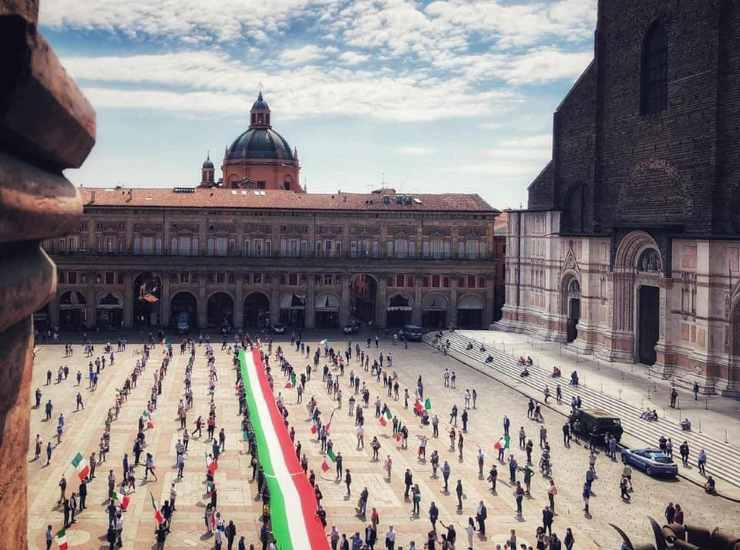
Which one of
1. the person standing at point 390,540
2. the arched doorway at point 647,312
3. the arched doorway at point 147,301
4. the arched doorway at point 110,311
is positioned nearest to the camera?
the person standing at point 390,540

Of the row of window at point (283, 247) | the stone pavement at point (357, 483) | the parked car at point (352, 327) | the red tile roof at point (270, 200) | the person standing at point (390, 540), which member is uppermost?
the red tile roof at point (270, 200)

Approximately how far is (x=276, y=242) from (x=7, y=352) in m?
84.0

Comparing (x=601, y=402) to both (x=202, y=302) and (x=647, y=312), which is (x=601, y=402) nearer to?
(x=647, y=312)

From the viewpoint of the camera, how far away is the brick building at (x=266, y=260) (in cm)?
8538

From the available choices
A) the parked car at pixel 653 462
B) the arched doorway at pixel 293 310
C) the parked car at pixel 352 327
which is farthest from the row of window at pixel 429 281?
the parked car at pixel 653 462

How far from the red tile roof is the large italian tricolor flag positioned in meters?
48.4

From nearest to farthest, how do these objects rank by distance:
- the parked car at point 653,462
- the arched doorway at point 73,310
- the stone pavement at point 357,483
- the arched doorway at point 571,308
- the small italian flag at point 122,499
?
the small italian flag at point 122,499, the stone pavement at point 357,483, the parked car at point 653,462, the arched doorway at point 571,308, the arched doorway at point 73,310

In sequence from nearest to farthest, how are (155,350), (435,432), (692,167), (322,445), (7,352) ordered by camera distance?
(7,352) < (322,445) < (435,432) < (692,167) < (155,350)

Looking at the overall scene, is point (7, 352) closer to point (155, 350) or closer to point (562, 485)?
point (562, 485)

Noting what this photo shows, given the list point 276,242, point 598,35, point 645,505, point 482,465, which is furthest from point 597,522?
point 276,242

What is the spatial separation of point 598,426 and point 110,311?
193ft

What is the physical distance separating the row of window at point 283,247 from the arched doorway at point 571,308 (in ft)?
64.4

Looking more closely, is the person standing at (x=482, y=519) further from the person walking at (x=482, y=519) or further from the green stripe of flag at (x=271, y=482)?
the green stripe of flag at (x=271, y=482)

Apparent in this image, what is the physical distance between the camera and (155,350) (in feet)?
237
